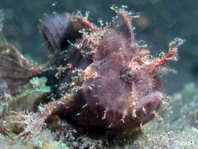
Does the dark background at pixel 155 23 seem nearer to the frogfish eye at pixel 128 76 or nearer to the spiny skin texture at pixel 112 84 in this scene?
the spiny skin texture at pixel 112 84

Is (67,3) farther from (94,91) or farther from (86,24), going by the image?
(94,91)

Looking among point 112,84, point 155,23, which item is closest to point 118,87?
point 112,84

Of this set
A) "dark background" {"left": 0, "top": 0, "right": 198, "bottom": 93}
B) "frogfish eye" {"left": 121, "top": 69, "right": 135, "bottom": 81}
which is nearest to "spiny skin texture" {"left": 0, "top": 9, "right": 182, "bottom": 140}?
"frogfish eye" {"left": 121, "top": 69, "right": 135, "bottom": 81}

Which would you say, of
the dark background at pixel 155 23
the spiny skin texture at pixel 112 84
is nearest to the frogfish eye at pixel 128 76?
the spiny skin texture at pixel 112 84

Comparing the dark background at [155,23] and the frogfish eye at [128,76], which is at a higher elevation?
the dark background at [155,23]

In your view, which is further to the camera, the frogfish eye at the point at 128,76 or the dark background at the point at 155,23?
the dark background at the point at 155,23

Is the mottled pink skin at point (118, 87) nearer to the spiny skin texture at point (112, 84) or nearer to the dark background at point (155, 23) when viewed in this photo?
the spiny skin texture at point (112, 84)

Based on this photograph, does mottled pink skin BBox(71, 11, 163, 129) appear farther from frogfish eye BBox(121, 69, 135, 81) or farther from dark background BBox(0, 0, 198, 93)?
dark background BBox(0, 0, 198, 93)

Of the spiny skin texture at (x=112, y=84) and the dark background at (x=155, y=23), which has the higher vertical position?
the dark background at (x=155, y=23)
